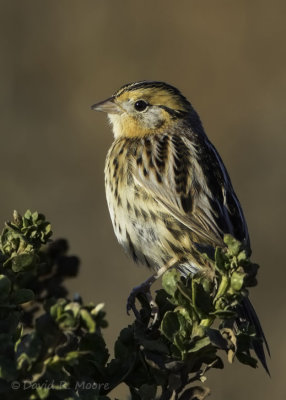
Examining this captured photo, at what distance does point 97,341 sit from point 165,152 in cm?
191

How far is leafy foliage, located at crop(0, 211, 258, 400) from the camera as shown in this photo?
67.2 inches

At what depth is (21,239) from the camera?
2068 mm

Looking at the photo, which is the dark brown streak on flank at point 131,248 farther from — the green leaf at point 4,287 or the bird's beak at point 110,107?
the green leaf at point 4,287

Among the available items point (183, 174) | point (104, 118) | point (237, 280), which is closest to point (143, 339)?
point (237, 280)

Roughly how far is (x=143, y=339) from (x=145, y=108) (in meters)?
2.14

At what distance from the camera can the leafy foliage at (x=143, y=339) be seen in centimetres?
171

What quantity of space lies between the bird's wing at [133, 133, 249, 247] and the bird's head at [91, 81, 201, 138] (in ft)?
→ 1.16

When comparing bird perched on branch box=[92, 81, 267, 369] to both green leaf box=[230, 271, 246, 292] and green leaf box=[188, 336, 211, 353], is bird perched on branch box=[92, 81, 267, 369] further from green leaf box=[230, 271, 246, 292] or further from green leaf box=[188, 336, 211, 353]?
green leaf box=[230, 271, 246, 292]

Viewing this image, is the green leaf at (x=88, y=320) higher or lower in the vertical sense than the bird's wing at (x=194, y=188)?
lower

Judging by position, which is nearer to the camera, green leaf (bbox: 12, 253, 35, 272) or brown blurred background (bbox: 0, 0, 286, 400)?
green leaf (bbox: 12, 253, 35, 272)

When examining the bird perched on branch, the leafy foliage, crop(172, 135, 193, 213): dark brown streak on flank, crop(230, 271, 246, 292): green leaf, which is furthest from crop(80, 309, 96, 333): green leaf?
crop(172, 135, 193, 213): dark brown streak on flank

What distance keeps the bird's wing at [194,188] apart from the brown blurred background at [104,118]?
83.8 inches

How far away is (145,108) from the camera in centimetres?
414

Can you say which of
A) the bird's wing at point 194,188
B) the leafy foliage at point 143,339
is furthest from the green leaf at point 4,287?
the bird's wing at point 194,188
